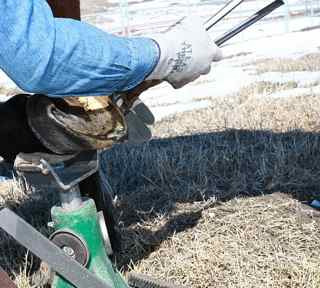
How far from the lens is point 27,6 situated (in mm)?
1739

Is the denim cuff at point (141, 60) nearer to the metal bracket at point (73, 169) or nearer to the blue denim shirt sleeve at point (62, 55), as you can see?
the blue denim shirt sleeve at point (62, 55)

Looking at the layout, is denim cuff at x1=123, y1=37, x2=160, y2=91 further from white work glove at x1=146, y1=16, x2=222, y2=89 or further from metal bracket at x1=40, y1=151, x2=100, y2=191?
metal bracket at x1=40, y1=151, x2=100, y2=191

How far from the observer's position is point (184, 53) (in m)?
2.04

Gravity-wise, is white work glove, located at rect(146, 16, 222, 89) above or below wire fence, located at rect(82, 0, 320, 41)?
above

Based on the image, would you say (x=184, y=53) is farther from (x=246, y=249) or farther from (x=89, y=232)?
(x=246, y=249)

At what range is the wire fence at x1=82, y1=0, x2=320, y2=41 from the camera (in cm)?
1628

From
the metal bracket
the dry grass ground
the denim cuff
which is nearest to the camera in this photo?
the denim cuff

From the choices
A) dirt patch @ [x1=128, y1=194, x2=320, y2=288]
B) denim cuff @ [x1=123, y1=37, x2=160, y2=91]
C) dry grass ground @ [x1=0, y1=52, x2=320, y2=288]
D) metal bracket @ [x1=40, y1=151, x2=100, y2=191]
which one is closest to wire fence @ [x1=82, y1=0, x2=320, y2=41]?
dry grass ground @ [x1=0, y1=52, x2=320, y2=288]

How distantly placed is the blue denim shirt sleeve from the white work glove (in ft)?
0.18

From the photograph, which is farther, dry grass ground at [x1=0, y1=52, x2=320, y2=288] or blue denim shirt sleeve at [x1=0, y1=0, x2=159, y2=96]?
dry grass ground at [x1=0, y1=52, x2=320, y2=288]

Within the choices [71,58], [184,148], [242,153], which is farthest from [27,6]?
[184,148]

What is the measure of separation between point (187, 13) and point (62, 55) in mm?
13869

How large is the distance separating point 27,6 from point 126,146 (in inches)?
114

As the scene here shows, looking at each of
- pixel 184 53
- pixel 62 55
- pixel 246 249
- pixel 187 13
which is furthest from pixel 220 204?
pixel 187 13
